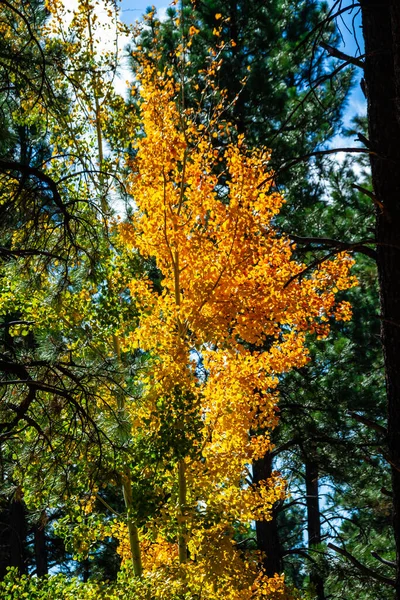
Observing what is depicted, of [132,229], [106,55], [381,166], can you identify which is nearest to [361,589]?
[132,229]

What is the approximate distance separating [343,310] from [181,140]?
2.30 metres

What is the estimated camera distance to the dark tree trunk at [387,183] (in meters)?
3.15

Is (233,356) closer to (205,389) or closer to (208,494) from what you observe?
(205,389)

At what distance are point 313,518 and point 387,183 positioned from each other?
39.1 ft

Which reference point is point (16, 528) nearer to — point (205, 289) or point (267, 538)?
point (267, 538)

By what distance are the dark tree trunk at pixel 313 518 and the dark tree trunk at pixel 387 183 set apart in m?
6.96

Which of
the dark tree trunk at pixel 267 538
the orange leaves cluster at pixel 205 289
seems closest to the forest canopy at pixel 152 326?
the orange leaves cluster at pixel 205 289

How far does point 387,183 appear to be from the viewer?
10.9 ft

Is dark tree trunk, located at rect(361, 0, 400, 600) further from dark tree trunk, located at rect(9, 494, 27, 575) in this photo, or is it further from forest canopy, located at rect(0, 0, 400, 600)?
dark tree trunk, located at rect(9, 494, 27, 575)

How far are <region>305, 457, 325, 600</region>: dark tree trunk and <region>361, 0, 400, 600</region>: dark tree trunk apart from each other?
6.96 meters

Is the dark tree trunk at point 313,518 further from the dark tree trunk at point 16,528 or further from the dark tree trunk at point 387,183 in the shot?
the dark tree trunk at point 387,183

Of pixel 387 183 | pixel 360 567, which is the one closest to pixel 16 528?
pixel 360 567

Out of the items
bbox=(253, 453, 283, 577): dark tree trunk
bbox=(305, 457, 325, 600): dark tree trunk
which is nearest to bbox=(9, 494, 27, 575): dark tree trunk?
bbox=(253, 453, 283, 577): dark tree trunk

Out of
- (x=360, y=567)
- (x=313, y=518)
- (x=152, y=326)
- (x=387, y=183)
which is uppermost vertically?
(x=152, y=326)
